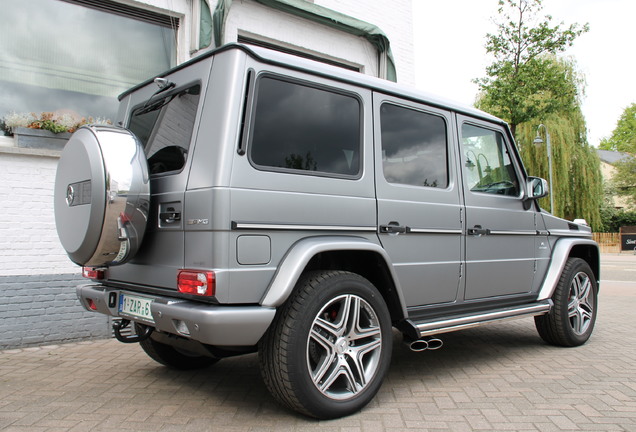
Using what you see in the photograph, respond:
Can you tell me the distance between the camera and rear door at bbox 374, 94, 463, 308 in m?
3.74

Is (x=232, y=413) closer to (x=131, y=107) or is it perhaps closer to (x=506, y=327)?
(x=131, y=107)

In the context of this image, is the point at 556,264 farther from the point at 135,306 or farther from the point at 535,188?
the point at 135,306

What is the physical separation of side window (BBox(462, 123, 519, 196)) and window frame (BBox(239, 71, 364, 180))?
3.89ft

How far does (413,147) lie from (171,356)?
2523 mm

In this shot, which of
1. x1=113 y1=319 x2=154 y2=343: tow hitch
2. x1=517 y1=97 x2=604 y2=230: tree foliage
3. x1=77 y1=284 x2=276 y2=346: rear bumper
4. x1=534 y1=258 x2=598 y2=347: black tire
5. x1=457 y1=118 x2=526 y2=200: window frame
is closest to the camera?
x1=77 y1=284 x2=276 y2=346: rear bumper

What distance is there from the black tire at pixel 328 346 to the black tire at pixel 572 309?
7.85 feet

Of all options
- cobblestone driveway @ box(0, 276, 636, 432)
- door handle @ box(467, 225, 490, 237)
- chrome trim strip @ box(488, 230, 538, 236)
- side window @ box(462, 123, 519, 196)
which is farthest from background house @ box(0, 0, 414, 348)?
chrome trim strip @ box(488, 230, 538, 236)

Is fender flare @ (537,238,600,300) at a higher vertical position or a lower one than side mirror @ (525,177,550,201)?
lower

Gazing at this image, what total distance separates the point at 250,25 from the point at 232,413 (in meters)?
5.62

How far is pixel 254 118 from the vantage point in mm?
3111

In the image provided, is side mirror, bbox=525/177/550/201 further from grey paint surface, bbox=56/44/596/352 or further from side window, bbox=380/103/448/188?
side window, bbox=380/103/448/188

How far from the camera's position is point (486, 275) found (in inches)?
173

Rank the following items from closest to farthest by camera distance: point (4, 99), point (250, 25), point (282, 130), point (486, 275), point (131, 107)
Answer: point (282, 130) → point (131, 107) → point (486, 275) → point (4, 99) → point (250, 25)

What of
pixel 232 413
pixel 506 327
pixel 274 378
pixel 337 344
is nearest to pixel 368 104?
pixel 337 344
